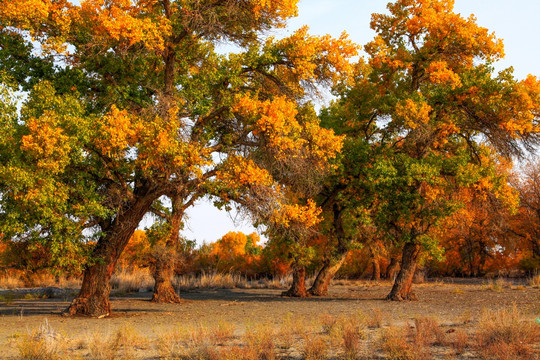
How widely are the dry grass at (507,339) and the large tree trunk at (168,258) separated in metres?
11.8

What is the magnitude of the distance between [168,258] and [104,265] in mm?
4683

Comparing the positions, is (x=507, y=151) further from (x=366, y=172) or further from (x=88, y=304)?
(x=88, y=304)

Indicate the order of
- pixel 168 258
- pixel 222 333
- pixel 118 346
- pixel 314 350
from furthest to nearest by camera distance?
pixel 168 258
pixel 222 333
pixel 118 346
pixel 314 350

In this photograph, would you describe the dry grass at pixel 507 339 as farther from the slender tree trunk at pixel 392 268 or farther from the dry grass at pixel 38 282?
the slender tree trunk at pixel 392 268

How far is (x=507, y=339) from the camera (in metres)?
8.78

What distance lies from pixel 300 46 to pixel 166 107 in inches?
169

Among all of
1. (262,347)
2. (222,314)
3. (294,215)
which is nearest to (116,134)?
(294,215)

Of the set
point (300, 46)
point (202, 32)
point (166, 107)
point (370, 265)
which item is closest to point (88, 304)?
point (166, 107)

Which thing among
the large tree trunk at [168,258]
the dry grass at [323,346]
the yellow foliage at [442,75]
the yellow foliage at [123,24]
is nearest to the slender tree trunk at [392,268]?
the large tree trunk at [168,258]

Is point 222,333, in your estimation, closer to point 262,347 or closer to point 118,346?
point 262,347

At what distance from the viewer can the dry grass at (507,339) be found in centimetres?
806

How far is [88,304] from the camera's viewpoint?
50.8 feet

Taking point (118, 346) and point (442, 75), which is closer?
point (118, 346)

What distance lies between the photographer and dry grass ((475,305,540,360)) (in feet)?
26.5
